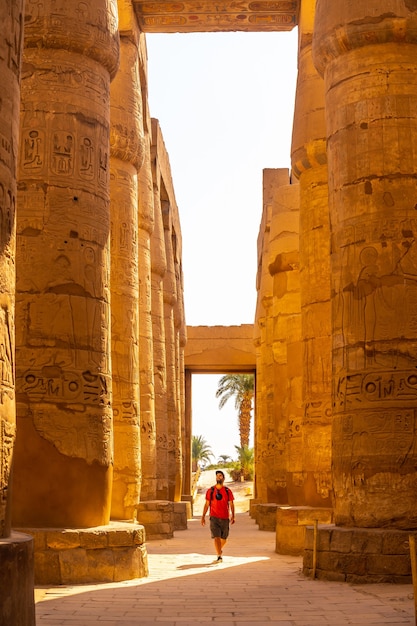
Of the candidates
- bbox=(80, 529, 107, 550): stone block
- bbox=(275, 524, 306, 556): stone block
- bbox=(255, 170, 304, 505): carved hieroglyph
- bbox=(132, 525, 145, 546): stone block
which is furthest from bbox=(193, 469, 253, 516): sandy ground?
bbox=(80, 529, 107, 550): stone block

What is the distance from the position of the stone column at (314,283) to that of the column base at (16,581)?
8.11 m

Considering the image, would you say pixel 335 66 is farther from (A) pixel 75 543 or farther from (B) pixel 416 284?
(A) pixel 75 543

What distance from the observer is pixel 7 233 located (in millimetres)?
4414

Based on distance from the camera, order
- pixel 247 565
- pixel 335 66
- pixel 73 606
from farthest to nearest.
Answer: pixel 247 565
pixel 335 66
pixel 73 606

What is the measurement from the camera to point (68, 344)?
8.28 metres

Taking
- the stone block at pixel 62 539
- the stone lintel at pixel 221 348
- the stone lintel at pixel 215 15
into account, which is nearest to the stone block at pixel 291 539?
the stone block at pixel 62 539

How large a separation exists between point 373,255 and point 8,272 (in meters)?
4.77

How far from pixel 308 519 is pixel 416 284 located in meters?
4.27

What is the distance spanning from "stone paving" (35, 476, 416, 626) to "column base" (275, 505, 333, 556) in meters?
1.49

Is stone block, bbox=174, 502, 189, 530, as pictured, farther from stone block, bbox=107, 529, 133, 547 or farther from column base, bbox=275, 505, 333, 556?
stone block, bbox=107, 529, 133, 547

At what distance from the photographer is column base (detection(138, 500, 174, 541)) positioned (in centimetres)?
1485

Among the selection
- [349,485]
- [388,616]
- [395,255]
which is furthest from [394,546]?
[395,255]

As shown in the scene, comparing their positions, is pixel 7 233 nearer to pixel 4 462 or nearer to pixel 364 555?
pixel 4 462

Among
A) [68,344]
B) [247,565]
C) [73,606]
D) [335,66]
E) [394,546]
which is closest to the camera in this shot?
[73,606]
